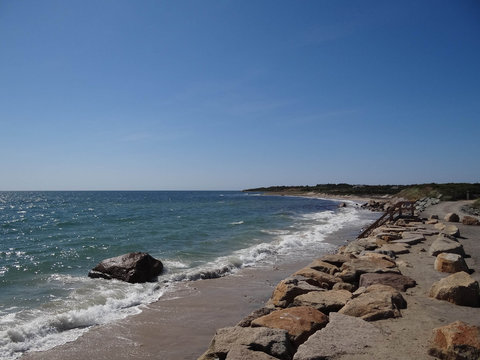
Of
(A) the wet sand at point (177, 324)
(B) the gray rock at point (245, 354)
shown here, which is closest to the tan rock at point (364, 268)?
(A) the wet sand at point (177, 324)

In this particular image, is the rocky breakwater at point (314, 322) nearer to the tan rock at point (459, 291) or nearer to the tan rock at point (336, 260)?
the tan rock at point (459, 291)

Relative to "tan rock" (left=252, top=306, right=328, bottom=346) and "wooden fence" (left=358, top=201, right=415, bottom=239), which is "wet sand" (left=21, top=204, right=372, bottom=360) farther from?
"wooden fence" (left=358, top=201, right=415, bottom=239)

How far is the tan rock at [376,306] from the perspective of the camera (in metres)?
4.93

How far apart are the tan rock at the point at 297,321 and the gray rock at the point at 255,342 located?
0.30m

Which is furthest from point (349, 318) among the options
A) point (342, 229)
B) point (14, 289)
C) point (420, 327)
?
point (342, 229)

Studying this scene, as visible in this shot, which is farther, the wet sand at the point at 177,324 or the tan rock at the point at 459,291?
the wet sand at the point at 177,324

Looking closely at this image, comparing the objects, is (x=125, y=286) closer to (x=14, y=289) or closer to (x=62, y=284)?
(x=62, y=284)

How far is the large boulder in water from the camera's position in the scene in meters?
10.3

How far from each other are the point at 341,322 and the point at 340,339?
544 millimetres

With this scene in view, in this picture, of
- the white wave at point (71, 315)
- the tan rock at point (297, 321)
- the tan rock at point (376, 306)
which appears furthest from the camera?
the white wave at point (71, 315)

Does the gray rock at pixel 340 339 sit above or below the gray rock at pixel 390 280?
below

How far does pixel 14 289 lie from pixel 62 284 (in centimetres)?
124

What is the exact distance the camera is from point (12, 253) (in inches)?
593

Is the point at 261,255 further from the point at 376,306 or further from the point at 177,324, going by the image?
the point at 376,306
